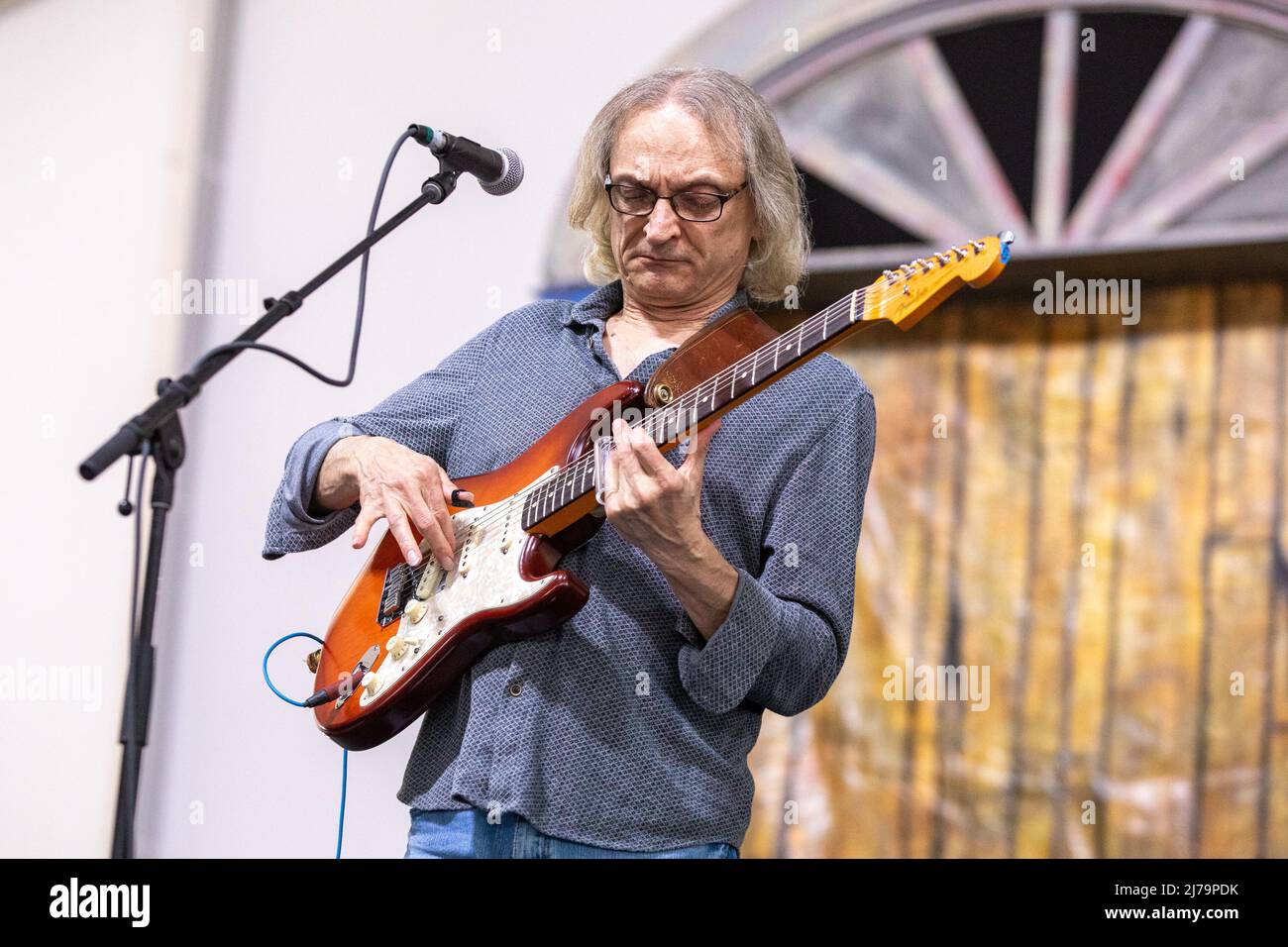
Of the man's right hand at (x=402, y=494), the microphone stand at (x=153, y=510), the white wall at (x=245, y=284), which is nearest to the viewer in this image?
the microphone stand at (x=153, y=510)

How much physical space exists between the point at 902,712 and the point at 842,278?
84cm

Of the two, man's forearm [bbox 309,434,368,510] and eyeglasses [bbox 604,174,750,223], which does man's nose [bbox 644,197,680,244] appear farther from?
man's forearm [bbox 309,434,368,510]

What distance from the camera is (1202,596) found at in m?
2.53

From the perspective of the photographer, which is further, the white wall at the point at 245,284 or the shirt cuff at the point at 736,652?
the white wall at the point at 245,284

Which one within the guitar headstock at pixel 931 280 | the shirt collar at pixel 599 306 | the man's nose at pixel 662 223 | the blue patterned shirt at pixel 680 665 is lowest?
the blue patterned shirt at pixel 680 665

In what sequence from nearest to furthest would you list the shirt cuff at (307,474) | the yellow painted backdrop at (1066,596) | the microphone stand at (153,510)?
the microphone stand at (153,510) → the shirt cuff at (307,474) → the yellow painted backdrop at (1066,596)

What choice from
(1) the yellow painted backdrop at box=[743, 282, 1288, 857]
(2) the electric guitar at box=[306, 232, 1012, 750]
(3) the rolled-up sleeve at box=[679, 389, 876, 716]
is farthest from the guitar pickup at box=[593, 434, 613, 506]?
(1) the yellow painted backdrop at box=[743, 282, 1288, 857]

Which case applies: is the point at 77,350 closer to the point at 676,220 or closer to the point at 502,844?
the point at 676,220

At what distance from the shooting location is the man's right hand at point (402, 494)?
5.16 ft

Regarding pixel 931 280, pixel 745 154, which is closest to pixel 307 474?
pixel 745 154

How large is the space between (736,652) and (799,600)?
132mm

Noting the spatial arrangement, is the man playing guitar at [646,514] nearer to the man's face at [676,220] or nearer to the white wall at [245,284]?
the man's face at [676,220]

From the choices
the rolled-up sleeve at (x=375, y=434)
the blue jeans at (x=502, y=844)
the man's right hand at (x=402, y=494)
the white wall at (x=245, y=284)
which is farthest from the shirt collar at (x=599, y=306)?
the white wall at (x=245, y=284)
